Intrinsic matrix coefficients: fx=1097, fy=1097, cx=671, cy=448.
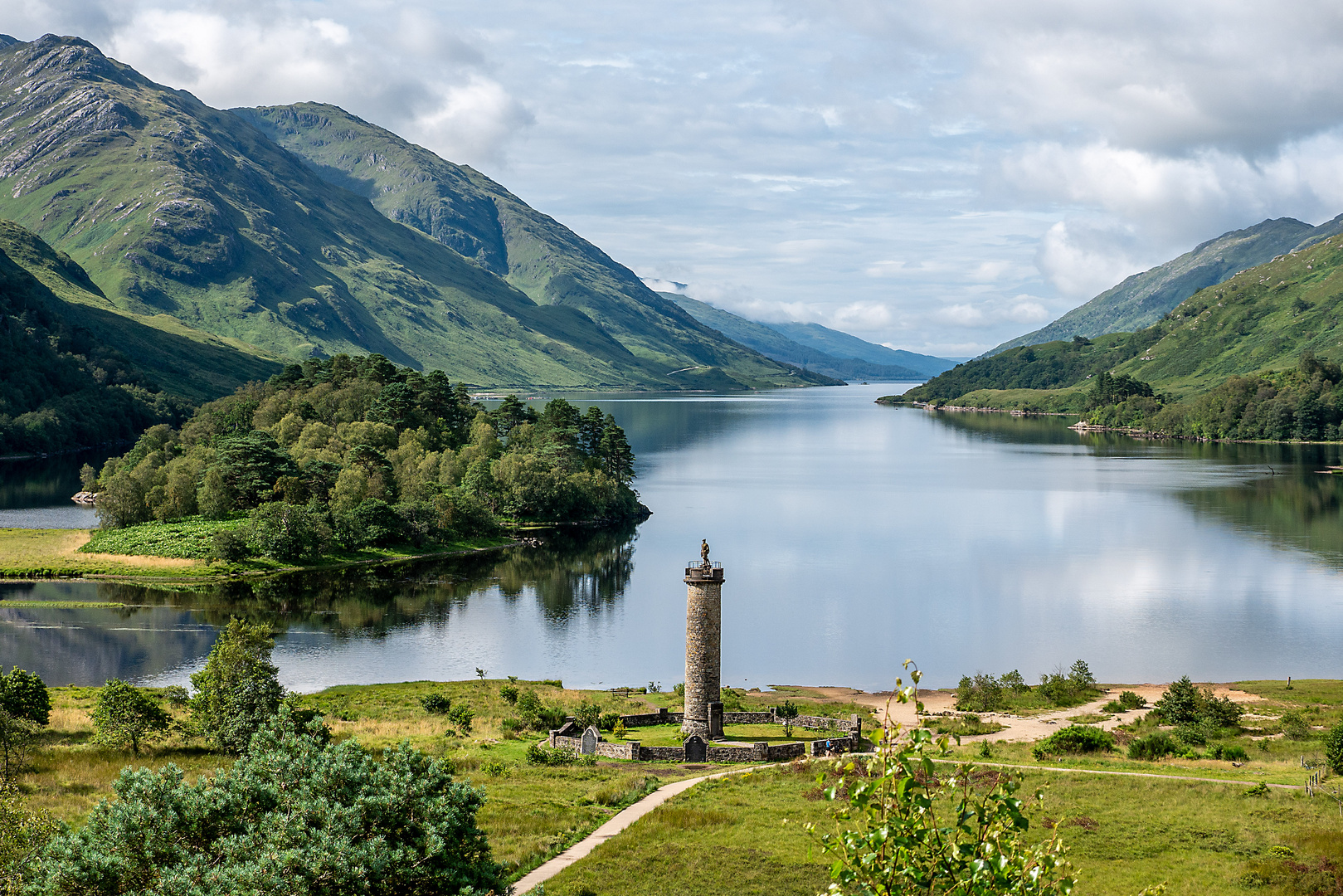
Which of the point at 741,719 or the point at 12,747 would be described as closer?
the point at 12,747

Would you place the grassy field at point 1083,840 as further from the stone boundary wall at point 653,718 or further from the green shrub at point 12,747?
the green shrub at point 12,747

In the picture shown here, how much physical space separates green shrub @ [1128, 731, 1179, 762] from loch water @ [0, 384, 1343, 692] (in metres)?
23.5

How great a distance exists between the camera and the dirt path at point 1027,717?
52.7 metres

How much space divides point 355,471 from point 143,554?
22.8 metres

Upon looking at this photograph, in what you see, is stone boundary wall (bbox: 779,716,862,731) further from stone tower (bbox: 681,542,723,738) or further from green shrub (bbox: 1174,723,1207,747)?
green shrub (bbox: 1174,723,1207,747)

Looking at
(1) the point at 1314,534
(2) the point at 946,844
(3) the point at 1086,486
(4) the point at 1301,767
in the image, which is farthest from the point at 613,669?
(3) the point at 1086,486

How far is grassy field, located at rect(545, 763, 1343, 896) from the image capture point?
1224 inches

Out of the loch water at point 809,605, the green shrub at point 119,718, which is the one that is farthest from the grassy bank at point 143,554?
the green shrub at point 119,718

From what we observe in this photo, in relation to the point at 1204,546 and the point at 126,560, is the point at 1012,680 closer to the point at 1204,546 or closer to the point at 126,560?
the point at 1204,546

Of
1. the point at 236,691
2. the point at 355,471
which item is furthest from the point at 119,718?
the point at 355,471

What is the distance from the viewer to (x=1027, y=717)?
57531 mm

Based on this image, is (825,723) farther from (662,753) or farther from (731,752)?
(662,753)

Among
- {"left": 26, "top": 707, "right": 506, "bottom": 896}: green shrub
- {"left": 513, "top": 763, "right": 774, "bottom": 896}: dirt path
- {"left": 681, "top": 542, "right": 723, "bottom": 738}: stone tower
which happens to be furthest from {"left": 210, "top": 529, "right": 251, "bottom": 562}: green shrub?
{"left": 26, "top": 707, "right": 506, "bottom": 896}: green shrub

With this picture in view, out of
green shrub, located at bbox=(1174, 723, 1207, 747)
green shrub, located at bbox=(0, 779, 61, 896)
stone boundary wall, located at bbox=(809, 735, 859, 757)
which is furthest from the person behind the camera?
green shrub, located at bbox=(1174, 723, 1207, 747)
